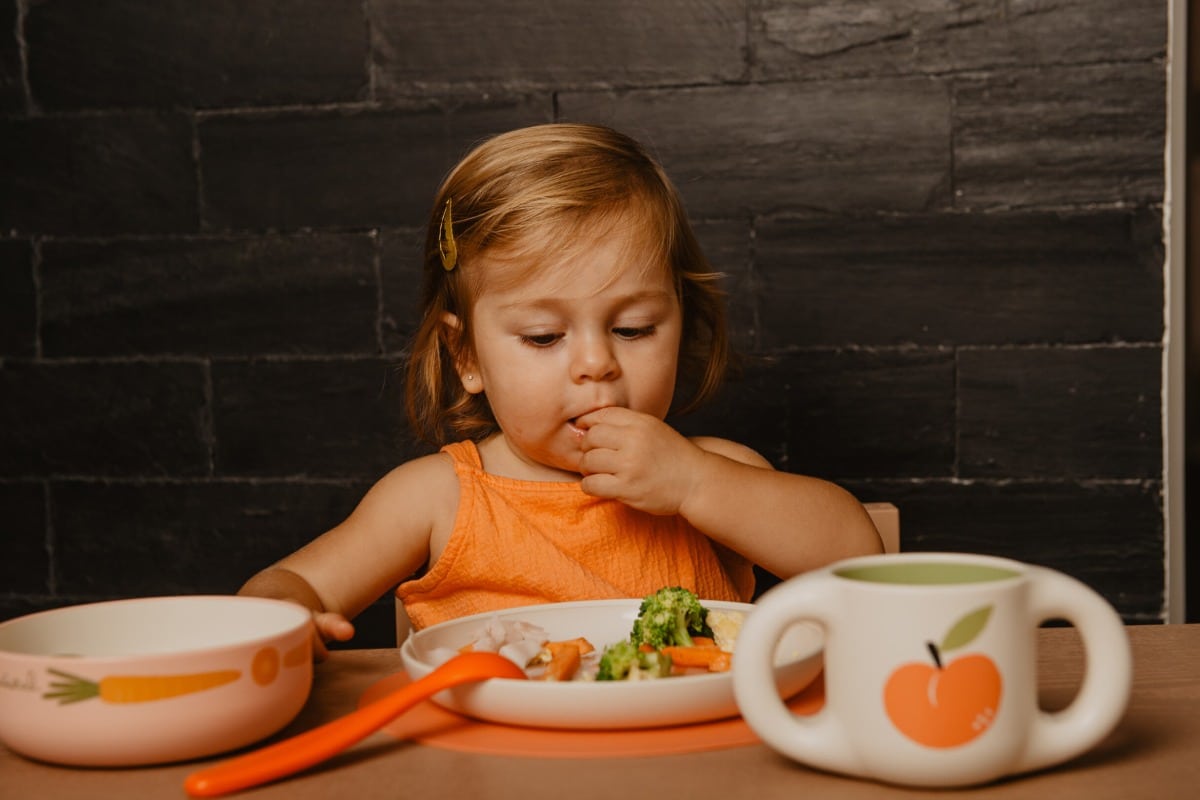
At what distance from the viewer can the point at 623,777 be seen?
625mm

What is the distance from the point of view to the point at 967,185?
6.57 feet

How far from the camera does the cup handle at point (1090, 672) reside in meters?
0.60

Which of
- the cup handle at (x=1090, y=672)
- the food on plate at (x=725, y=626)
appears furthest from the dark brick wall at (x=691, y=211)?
the cup handle at (x=1090, y=672)

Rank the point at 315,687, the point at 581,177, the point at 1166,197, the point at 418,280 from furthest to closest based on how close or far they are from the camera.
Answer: the point at 418,280 → the point at 1166,197 → the point at 581,177 → the point at 315,687

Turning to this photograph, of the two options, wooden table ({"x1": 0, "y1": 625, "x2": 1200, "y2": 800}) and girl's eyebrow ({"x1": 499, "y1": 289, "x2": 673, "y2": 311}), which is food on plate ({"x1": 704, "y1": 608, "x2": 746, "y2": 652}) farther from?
girl's eyebrow ({"x1": 499, "y1": 289, "x2": 673, "y2": 311})

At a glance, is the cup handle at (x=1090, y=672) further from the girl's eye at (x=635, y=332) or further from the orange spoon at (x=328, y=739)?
the girl's eye at (x=635, y=332)

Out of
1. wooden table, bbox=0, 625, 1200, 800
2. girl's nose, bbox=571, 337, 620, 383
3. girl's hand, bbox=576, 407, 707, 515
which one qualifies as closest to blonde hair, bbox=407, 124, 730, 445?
girl's nose, bbox=571, 337, 620, 383

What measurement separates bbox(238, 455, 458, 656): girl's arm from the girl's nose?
240 millimetres

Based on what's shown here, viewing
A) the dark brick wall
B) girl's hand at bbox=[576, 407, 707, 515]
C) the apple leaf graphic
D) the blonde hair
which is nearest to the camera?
the apple leaf graphic

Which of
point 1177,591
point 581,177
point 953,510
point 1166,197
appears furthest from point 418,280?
point 1177,591

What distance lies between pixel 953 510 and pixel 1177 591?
396mm

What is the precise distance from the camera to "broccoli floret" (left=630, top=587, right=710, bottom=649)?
0.84 m

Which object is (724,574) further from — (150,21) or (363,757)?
(150,21)

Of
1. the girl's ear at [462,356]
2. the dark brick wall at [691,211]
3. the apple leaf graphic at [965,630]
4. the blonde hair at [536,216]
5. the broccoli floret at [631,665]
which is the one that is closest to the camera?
the apple leaf graphic at [965,630]
